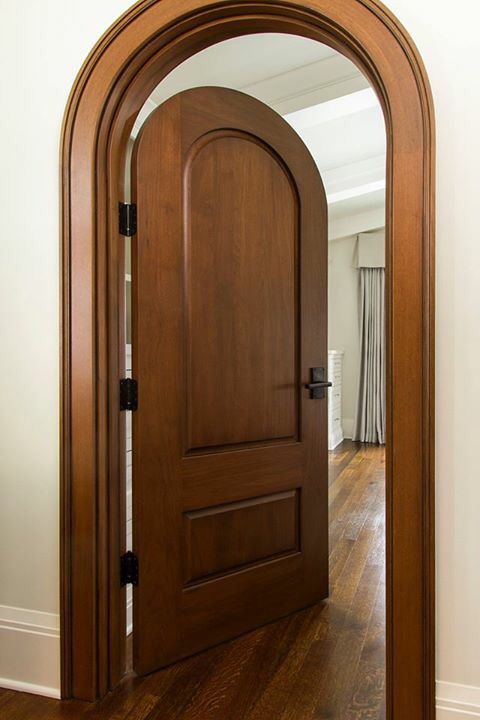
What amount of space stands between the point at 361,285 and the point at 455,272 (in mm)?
5723

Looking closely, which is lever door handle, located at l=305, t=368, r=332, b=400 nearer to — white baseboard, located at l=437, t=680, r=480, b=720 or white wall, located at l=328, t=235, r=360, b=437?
white baseboard, located at l=437, t=680, r=480, b=720

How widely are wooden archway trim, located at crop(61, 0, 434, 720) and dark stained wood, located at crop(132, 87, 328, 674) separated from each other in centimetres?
10

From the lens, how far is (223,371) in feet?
6.47

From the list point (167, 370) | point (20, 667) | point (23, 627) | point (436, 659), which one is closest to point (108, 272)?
point (167, 370)

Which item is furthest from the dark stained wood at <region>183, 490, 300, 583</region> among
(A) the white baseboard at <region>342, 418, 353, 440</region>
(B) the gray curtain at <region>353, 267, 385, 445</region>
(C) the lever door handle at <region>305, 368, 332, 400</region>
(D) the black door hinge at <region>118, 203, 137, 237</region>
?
(A) the white baseboard at <region>342, 418, 353, 440</region>

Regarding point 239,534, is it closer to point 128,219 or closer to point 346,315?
point 128,219

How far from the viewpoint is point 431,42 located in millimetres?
1410

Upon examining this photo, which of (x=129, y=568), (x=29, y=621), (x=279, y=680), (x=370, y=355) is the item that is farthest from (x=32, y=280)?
(x=370, y=355)

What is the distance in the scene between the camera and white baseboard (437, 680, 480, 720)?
1.37 m

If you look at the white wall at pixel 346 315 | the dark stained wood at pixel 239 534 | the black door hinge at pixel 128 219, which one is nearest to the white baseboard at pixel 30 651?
the dark stained wood at pixel 239 534

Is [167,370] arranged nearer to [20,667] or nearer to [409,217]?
[409,217]

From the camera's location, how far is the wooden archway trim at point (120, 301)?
4.61ft

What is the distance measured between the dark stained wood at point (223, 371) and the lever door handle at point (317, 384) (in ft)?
0.10

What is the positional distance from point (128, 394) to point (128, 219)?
0.57 m
